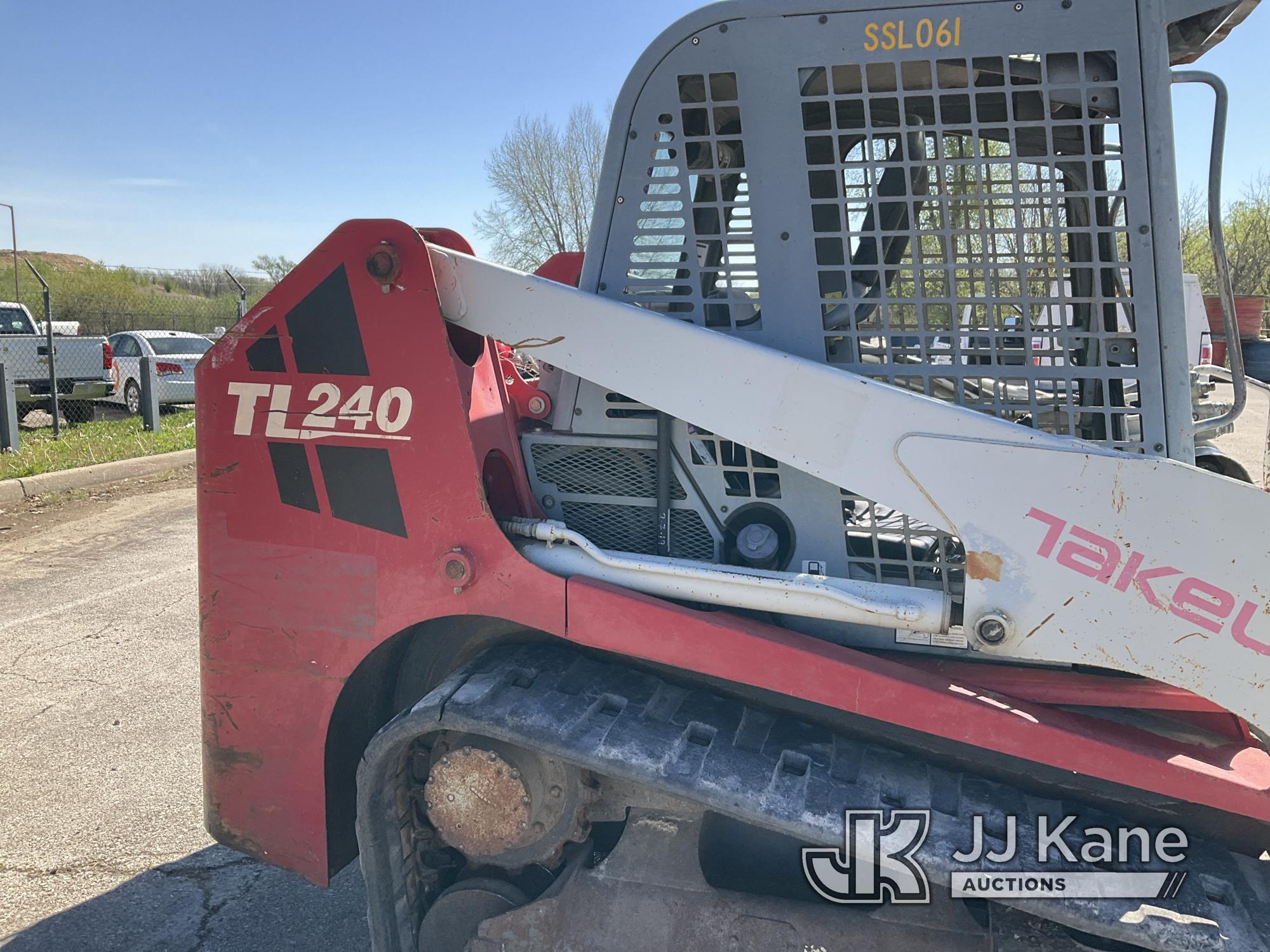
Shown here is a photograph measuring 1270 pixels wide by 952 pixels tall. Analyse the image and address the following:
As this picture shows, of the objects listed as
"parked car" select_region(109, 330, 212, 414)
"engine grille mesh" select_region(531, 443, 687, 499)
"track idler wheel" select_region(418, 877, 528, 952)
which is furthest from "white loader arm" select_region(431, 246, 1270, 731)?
"parked car" select_region(109, 330, 212, 414)

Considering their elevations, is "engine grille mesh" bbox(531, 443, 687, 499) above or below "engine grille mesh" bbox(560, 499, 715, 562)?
above

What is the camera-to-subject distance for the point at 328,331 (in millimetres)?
2355

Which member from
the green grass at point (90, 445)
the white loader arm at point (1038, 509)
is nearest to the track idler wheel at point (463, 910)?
the white loader arm at point (1038, 509)

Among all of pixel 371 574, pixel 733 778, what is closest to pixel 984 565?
pixel 733 778

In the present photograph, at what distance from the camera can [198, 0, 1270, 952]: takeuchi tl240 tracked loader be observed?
75.2 inches

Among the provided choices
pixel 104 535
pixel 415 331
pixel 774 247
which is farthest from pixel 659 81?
pixel 104 535

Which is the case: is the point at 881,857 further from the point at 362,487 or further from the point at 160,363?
the point at 160,363

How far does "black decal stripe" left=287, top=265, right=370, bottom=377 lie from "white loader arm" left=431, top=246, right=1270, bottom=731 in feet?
2.44

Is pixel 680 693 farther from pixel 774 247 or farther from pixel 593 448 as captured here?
pixel 774 247

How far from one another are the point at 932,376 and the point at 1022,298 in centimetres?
26

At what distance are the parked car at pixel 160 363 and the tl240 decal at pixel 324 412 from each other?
45.9ft

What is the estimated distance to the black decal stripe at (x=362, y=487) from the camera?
7.63 feet

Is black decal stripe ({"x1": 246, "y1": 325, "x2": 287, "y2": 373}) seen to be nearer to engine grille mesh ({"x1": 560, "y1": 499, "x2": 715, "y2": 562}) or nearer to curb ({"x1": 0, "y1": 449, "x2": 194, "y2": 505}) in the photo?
engine grille mesh ({"x1": 560, "y1": 499, "x2": 715, "y2": 562})

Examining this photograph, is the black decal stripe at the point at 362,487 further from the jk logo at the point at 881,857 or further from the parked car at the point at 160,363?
the parked car at the point at 160,363
